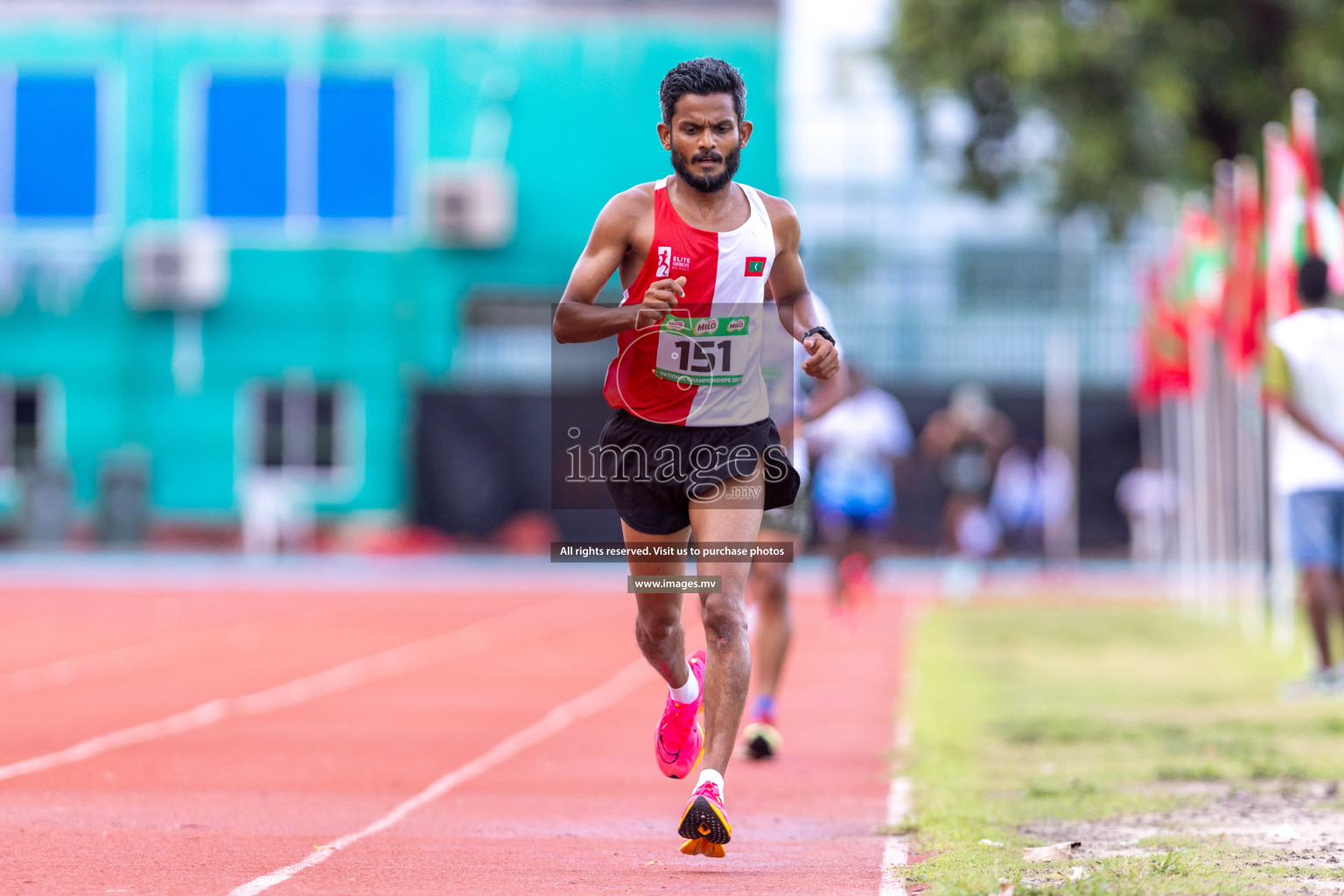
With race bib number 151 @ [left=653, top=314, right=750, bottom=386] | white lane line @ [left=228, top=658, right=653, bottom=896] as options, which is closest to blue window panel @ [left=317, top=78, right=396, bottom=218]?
white lane line @ [left=228, top=658, right=653, bottom=896]

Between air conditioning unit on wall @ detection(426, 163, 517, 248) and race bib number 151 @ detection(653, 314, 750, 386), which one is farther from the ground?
air conditioning unit on wall @ detection(426, 163, 517, 248)

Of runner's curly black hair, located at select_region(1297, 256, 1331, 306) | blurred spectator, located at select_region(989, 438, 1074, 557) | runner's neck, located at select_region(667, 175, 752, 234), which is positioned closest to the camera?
runner's neck, located at select_region(667, 175, 752, 234)

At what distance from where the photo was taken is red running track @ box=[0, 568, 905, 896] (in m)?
5.79

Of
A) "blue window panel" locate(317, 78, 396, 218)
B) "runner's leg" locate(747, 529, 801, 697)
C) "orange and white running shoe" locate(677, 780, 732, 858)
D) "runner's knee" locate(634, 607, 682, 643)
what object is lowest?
"orange and white running shoe" locate(677, 780, 732, 858)

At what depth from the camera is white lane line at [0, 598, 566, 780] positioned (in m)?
9.03

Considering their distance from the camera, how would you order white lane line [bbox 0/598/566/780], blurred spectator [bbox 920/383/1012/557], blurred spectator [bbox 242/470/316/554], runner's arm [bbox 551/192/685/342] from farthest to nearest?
blurred spectator [bbox 242/470/316/554] → blurred spectator [bbox 920/383/1012/557] → white lane line [bbox 0/598/566/780] → runner's arm [bbox 551/192/685/342]

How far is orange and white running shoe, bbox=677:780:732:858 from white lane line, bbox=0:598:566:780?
354 centimetres

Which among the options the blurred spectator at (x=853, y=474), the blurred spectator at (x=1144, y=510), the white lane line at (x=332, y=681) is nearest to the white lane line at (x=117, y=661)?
the white lane line at (x=332, y=681)

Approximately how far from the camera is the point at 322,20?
33469 mm

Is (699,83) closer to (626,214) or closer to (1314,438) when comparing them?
(626,214)

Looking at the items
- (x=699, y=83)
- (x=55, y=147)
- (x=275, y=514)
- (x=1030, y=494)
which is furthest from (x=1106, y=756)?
(x=55, y=147)

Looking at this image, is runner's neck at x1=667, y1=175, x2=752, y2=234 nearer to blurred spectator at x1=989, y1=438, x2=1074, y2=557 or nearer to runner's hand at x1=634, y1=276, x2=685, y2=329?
runner's hand at x1=634, y1=276, x2=685, y2=329

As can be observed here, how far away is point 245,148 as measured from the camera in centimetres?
3312

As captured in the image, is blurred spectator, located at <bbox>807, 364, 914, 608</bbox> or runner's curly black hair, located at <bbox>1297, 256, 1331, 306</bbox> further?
blurred spectator, located at <bbox>807, 364, 914, 608</bbox>
